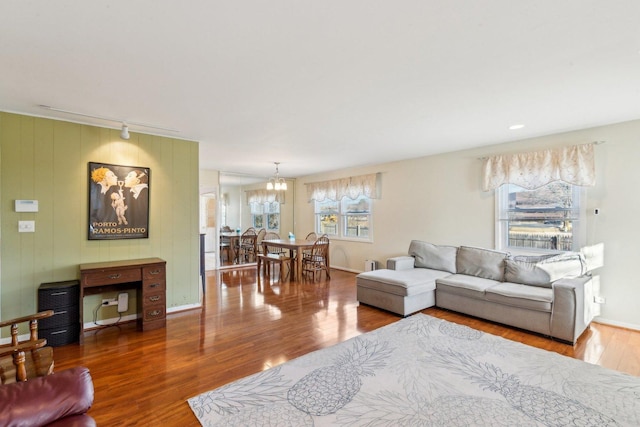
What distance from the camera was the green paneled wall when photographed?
3090 mm

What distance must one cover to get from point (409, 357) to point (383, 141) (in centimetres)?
289

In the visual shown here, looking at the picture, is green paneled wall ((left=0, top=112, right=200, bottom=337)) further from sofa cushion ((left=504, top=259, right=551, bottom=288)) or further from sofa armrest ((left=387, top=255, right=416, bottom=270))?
sofa cushion ((left=504, top=259, right=551, bottom=288))

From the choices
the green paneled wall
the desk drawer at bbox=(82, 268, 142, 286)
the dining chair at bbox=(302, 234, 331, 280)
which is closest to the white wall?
the dining chair at bbox=(302, 234, 331, 280)

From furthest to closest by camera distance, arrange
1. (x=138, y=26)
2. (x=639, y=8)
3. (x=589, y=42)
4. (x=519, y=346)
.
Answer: (x=519, y=346), (x=589, y=42), (x=138, y=26), (x=639, y=8)

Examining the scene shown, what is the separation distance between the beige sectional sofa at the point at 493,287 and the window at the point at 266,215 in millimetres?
4371

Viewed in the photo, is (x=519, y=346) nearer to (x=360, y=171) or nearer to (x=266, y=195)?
(x=360, y=171)

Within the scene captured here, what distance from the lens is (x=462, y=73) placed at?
2.28 metres

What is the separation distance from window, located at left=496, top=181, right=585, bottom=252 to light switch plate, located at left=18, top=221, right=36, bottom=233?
5.90 m

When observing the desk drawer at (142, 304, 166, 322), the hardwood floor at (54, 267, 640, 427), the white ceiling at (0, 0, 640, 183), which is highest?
the white ceiling at (0, 0, 640, 183)

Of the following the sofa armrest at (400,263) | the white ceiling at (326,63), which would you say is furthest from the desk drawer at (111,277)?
the sofa armrest at (400,263)

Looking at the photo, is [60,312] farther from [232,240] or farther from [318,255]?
[232,240]

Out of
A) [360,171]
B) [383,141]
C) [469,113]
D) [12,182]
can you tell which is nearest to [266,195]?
[360,171]

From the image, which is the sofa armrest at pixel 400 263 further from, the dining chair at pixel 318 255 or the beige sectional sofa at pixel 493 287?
the dining chair at pixel 318 255

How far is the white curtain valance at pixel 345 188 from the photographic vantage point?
20.5 ft
